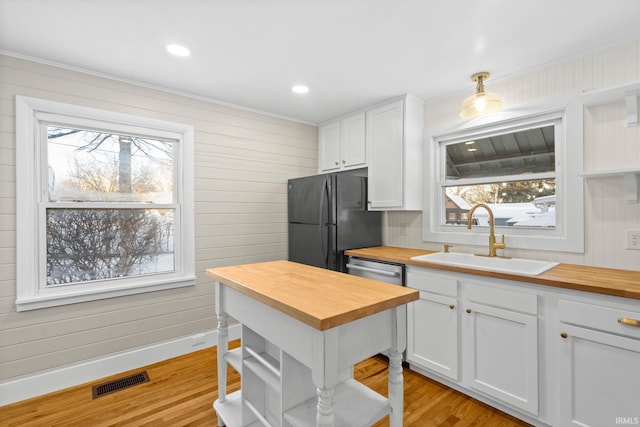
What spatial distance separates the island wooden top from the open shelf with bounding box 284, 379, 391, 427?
50cm

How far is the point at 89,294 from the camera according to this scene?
2.41 metres

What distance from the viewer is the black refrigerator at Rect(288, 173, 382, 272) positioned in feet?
9.73

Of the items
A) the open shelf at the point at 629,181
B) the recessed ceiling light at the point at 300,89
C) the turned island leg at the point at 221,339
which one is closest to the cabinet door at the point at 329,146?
the recessed ceiling light at the point at 300,89

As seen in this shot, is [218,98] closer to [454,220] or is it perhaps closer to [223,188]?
[223,188]

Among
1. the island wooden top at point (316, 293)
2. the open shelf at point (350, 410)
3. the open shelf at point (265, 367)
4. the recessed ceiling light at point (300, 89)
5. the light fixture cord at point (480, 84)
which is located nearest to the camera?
the island wooden top at point (316, 293)

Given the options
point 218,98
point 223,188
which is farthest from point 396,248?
point 218,98

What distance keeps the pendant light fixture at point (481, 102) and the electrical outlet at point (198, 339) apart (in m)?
3.14

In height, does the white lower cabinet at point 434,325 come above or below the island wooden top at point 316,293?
below

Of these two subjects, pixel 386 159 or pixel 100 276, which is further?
pixel 386 159

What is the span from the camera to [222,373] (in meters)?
1.94

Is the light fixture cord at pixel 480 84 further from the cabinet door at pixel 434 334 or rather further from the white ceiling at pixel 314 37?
the cabinet door at pixel 434 334

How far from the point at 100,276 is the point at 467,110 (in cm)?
333

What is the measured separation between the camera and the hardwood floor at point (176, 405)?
1.95m

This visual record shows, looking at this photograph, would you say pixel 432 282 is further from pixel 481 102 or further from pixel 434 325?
pixel 481 102
